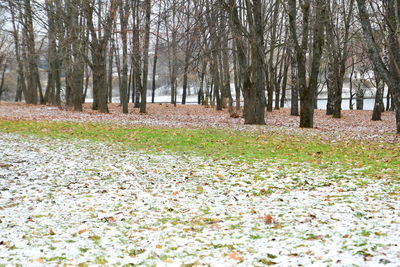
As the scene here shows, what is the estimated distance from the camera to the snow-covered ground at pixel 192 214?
149 inches

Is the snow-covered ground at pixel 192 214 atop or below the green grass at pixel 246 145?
below

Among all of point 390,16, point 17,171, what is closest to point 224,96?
point 390,16

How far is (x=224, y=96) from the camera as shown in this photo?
3219 cm

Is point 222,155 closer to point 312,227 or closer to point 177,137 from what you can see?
point 177,137

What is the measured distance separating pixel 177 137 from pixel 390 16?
390 inches

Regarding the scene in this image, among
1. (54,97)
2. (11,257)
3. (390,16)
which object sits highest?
(390,16)

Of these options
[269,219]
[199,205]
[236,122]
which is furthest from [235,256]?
[236,122]

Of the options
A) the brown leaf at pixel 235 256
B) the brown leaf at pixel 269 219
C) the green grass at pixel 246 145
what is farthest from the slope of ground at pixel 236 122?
the brown leaf at pixel 235 256

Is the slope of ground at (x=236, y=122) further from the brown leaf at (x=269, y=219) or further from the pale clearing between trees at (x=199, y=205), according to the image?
the brown leaf at (x=269, y=219)

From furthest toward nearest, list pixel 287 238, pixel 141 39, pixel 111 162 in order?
pixel 141 39
pixel 111 162
pixel 287 238

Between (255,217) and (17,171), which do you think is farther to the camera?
(17,171)

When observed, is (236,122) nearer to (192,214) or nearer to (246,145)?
(246,145)

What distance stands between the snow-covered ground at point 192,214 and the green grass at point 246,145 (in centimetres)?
82

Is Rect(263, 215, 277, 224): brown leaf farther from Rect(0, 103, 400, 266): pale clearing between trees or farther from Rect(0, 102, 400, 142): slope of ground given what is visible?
Rect(0, 102, 400, 142): slope of ground
